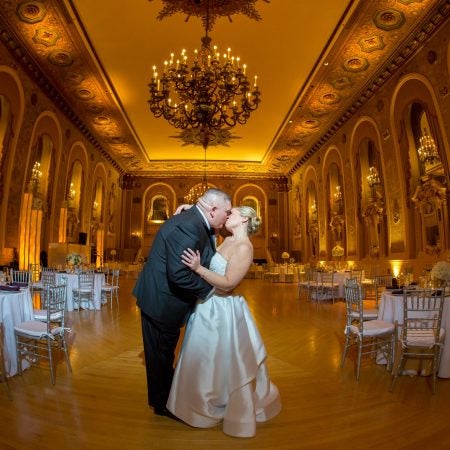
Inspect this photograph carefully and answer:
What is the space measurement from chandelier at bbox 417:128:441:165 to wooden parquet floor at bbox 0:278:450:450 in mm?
6810

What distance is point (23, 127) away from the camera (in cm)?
1062

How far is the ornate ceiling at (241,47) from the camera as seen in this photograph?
8.48 m

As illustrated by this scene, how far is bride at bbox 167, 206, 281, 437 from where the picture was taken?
2436 millimetres

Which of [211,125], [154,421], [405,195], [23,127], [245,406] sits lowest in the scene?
[154,421]

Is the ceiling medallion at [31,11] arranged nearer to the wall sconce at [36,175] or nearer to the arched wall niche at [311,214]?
the wall sconce at [36,175]

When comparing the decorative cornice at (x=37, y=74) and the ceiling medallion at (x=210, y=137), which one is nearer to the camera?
the decorative cornice at (x=37, y=74)

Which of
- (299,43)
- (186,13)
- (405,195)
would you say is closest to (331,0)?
(299,43)

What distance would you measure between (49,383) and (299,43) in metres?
9.66

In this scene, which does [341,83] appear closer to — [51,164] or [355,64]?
[355,64]

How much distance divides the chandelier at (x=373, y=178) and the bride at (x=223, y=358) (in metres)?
10.9

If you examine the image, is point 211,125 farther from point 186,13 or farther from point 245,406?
point 245,406

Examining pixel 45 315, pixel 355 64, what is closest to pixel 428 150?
pixel 355 64

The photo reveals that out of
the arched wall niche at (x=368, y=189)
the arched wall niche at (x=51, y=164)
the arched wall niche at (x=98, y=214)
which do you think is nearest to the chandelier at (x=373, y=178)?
the arched wall niche at (x=368, y=189)

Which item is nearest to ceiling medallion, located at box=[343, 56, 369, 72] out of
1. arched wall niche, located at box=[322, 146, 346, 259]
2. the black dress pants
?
arched wall niche, located at box=[322, 146, 346, 259]
